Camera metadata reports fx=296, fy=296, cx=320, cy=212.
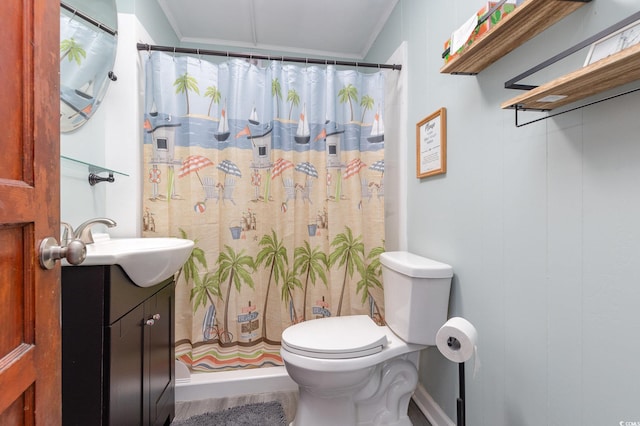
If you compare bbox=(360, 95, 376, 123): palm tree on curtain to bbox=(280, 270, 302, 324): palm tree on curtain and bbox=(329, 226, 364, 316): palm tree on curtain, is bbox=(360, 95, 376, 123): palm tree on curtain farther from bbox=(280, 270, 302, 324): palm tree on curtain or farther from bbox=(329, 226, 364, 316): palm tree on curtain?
bbox=(280, 270, 302, 324): palm tree on curtain

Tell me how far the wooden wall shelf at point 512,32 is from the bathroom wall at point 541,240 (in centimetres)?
3

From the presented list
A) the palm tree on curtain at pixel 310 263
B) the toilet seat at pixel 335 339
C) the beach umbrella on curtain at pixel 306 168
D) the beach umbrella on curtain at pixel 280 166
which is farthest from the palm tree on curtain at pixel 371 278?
the beach umbrella on curtain at pixel 280 166

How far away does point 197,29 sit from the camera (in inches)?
86.1

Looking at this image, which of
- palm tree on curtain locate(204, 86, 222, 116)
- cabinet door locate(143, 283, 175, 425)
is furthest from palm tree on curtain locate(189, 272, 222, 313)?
palm tree on curtain locate(204, 86, 222, 116)

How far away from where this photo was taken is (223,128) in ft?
5.49

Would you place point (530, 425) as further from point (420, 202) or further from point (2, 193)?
point (2, 193)

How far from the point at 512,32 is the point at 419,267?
873 mm

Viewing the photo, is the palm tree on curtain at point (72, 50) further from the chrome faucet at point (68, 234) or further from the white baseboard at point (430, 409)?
the white baseboard at point (430, 409)

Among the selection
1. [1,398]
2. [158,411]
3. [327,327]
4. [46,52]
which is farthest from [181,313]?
[46,52]

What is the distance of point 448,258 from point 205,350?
1398 millimetres

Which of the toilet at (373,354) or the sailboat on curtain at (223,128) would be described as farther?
the sailboat on curtain at (223,128)

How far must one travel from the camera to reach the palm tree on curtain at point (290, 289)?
1768 mm

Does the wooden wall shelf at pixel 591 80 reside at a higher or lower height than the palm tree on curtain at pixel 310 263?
higher

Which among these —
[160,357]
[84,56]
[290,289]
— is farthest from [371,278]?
[84,56]
